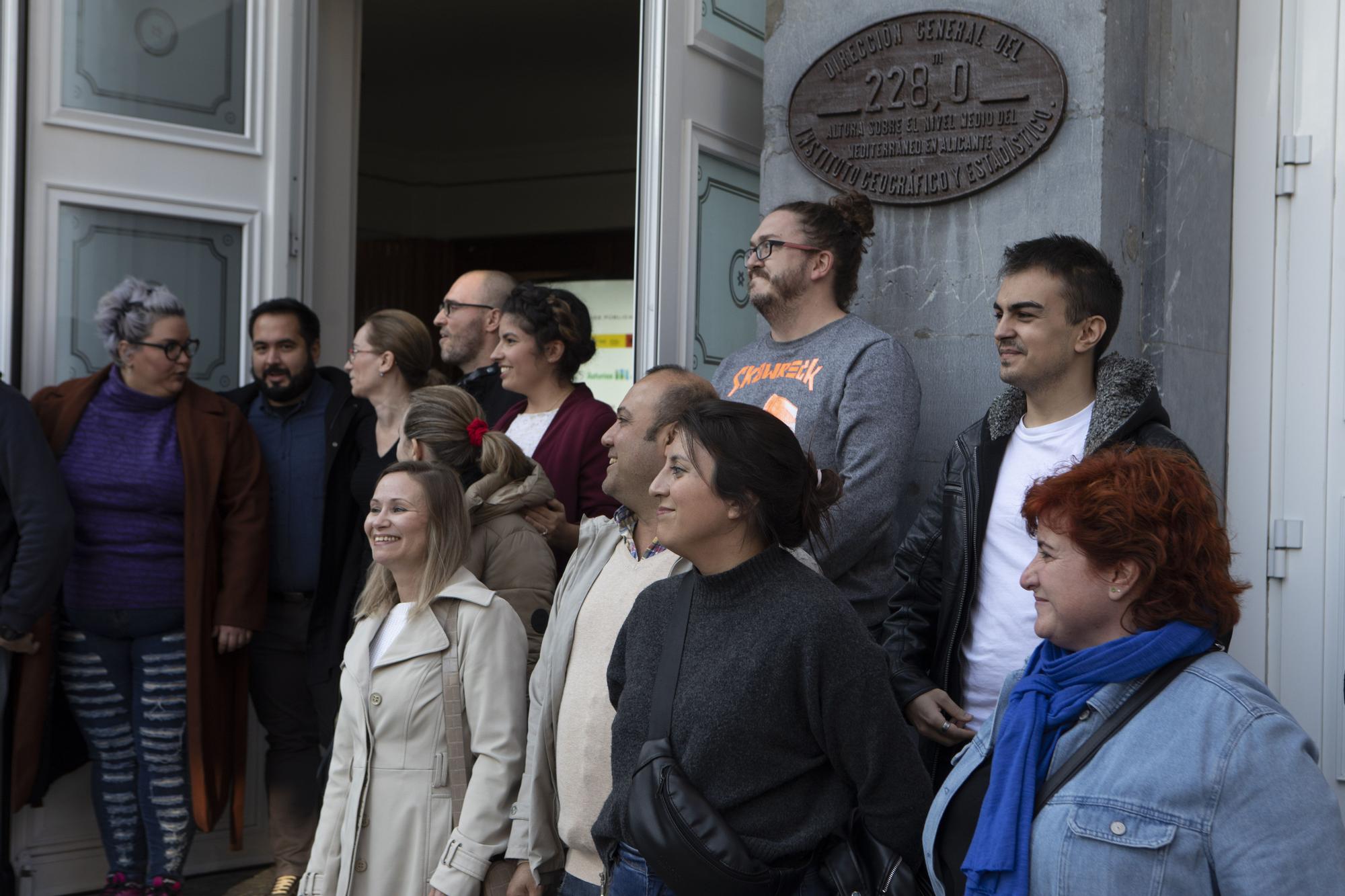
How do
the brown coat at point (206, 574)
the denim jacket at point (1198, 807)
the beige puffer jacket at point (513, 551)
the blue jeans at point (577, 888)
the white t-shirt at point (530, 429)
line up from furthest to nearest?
the brown coat at point (206, 574), the white t-shirt at point (530, 429), the beige puffer jacket at point (513, 551), the blue jeans at point (577, 888), the denim jacket at point (1198, 807)

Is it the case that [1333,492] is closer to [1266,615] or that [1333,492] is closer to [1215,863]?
Answer: [1266,615]

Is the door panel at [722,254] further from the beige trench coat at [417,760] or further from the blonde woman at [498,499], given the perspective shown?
the beige trench coat at [417,760]

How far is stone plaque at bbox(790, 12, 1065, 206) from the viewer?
380 cm

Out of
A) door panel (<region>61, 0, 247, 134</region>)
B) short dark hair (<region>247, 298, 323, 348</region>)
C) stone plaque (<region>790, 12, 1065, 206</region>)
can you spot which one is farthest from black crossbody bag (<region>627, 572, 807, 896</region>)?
door panel (<region>61, 0, 247, 134</region>)

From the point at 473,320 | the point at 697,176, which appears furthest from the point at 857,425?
the point at 473,320

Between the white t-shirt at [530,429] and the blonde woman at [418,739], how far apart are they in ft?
2.66

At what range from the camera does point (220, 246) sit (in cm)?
512

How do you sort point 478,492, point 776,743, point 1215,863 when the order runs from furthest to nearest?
point 478,492, point 776,743, point 1215,863

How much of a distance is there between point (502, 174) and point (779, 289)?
25.1 ft

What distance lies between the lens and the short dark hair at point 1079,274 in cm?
296

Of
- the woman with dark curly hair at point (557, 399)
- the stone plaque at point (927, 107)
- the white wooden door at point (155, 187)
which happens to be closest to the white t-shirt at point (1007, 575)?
the stone plaque at point (927, 107)

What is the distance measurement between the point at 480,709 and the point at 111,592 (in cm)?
186

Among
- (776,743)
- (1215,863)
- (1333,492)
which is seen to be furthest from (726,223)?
(1215,863)

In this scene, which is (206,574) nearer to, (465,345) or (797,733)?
(465,345)
